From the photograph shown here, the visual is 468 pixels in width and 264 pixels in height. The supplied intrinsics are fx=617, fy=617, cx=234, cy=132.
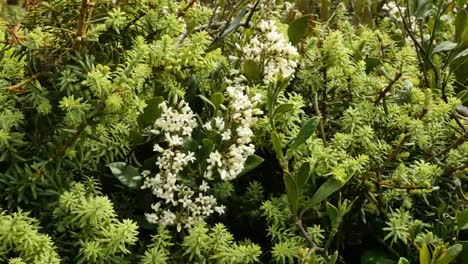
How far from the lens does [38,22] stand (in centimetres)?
110

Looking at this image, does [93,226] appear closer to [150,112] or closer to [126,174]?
[126,174]

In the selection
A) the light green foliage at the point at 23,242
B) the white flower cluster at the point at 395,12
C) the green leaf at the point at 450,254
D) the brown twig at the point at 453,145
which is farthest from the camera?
the white flower cluster at the point at 395,12

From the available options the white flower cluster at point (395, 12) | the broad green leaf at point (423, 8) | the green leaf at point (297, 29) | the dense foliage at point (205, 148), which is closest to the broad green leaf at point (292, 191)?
the dense foliage at point (205, 148)

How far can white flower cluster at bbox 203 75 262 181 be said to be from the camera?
Answer: 39.6 inches

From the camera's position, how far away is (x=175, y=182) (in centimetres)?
103

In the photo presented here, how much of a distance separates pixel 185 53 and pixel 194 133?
0.15 meters

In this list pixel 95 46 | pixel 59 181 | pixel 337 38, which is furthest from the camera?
pixel 337 38

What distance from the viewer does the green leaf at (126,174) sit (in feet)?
3.29

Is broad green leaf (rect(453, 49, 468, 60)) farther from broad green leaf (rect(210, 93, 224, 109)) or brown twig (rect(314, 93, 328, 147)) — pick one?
broad green leaf (rect(210, 93, 224, 109))

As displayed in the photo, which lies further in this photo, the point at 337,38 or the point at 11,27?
the point at 337,38

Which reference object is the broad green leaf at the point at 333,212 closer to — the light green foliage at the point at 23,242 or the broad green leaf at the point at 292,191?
the broad green leaf at the point at 292,191

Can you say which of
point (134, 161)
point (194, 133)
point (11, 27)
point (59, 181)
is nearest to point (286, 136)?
point (194, 133)

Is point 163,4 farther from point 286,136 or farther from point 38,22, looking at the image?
point 286,136

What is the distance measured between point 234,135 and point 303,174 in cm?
13
